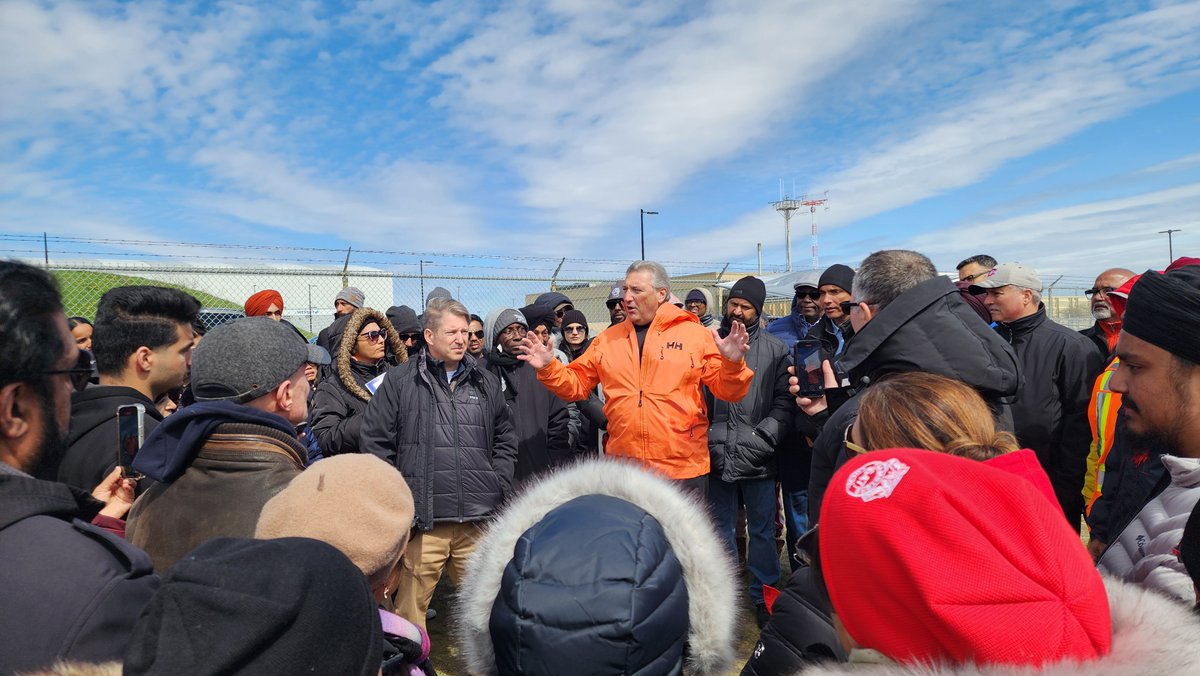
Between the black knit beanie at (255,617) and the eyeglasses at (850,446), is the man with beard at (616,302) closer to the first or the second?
the eyeglasses at (850,446)

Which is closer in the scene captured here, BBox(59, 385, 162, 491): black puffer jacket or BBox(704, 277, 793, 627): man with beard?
BBox(59, 385, 162, 491): black puffer jacket

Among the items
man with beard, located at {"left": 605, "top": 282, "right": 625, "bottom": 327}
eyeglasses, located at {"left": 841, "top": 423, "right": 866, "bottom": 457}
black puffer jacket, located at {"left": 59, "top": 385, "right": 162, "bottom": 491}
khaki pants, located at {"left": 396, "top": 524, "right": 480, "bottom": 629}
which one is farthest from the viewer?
man with beard, located at {"left": 605, "top": 282, "right": 625, "bottom": 327}

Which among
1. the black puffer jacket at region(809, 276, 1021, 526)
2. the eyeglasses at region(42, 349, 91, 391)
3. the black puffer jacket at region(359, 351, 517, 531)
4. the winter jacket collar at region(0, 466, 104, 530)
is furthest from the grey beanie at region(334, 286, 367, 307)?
the winter jacket collar at region(0, 466, 104, 530)

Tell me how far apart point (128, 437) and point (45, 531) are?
0.99 metres

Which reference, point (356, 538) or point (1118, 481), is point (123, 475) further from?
Result: point (1118, 481)

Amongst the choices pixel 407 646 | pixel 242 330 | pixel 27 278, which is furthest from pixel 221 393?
pixel 407 646

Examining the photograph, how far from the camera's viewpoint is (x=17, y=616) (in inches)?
41.8

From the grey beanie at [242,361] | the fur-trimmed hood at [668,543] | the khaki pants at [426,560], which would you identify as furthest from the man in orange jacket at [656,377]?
the fur-trimmed hood at [668,543]

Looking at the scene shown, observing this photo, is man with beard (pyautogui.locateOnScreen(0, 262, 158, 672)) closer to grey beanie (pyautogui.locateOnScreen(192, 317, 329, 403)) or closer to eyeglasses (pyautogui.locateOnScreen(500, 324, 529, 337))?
grey beanie (pyautogui.locateOnScreen(192, 317, 329, 403))

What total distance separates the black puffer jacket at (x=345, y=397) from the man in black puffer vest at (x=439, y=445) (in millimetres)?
398

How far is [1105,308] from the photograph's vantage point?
184 inches

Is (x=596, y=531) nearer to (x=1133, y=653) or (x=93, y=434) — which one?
(x=1133, y=653)

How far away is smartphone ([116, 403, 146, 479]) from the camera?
1.98m

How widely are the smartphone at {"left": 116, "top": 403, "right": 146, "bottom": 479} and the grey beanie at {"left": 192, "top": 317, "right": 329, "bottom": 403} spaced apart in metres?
0.24
